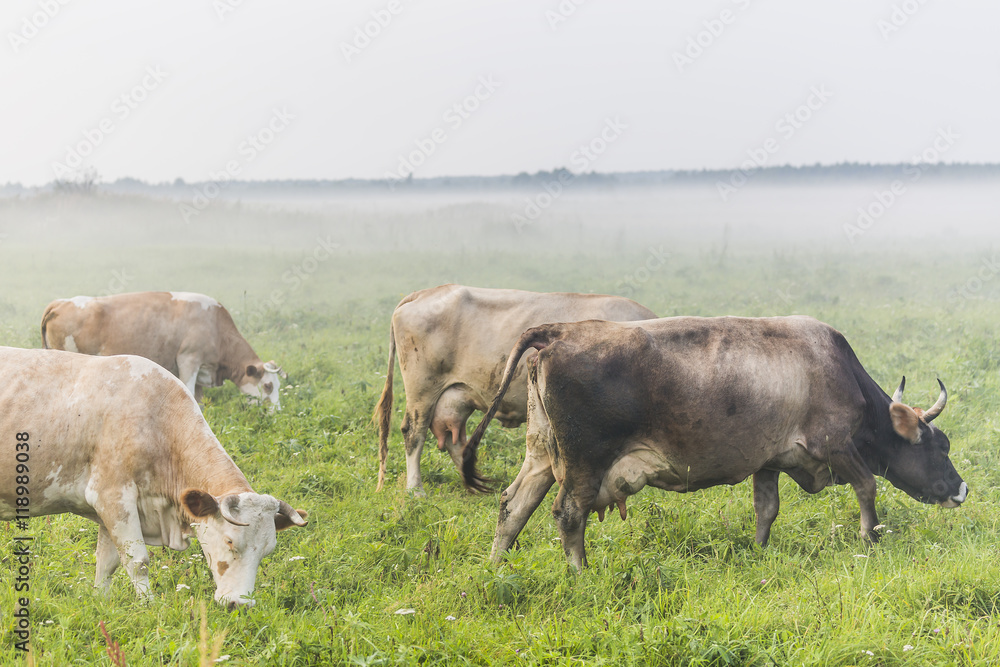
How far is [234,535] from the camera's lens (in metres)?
4.34

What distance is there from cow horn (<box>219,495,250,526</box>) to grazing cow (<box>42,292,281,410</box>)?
5414mm

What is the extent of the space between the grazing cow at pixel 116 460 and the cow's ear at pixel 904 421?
15.0 ft

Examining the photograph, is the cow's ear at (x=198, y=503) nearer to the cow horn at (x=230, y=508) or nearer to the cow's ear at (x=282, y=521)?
the cow horn at (x=230, y=508)

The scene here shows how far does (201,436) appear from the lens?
15.9 feet

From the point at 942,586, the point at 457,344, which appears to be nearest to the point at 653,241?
the point at 457,344

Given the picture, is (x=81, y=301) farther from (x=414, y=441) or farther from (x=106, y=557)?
(x=106, y=557)

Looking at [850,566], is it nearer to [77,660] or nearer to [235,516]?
[235,516]

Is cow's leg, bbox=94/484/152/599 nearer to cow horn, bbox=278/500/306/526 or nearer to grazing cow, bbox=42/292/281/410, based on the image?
cow horn, bbox=278/500/306/526

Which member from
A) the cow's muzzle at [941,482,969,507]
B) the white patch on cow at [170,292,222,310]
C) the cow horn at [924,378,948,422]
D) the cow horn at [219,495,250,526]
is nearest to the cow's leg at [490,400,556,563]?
the cow horn at [219,495,250,526]

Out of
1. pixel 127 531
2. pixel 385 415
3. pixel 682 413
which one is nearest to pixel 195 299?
pixel 385 415

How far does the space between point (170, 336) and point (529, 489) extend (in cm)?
671

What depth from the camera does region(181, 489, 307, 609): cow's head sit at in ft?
14.0

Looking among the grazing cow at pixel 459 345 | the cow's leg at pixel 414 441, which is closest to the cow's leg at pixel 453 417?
the grazing cow at pixel 459 345

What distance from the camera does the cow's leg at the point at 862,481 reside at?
5.57m
